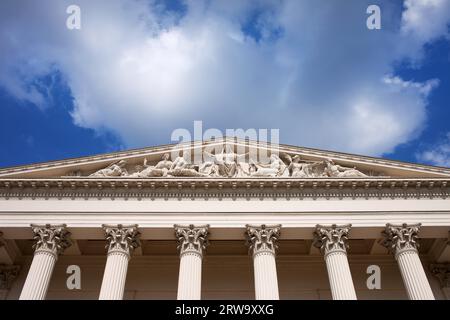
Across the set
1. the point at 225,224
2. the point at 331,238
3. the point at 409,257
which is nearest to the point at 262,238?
the point at 225,224

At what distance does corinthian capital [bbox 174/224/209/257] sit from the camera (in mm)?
19062

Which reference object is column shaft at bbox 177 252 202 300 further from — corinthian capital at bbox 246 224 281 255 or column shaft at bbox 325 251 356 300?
column shaft at bbox 325 251 356 300

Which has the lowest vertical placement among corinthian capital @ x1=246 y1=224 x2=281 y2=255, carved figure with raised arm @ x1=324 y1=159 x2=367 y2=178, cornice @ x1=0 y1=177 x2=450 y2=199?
corinthian capital @ x1=246 y1=224 x2=281 y2=255

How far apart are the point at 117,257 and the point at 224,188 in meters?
5.71

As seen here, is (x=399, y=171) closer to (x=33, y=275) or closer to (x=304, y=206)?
(x=304, y=206)

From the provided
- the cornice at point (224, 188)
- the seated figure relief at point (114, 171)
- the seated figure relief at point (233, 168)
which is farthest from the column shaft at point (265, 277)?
the seated figure relief at point (114, 171)

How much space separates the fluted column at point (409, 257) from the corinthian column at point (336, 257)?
77.3 inches

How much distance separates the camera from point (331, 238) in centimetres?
1938

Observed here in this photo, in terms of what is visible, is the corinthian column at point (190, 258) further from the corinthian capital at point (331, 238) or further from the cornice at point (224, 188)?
the corinthian capital at point (331, 238)

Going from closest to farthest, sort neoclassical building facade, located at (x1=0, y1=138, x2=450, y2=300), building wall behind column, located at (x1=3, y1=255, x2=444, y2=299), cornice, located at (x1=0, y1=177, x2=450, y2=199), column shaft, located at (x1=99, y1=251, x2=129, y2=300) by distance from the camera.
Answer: column shaft, located at (x1=99, y1=251, x2=129, y2=300)
neoclassical building facade, located at (x1=0, y1=138, x2=450, y2=300)
cornice, located at (x1=0, y1=177, x2=450, y2=199)
building wall behind column, located at (x1=3, y1=255, x2=444, y2=299)

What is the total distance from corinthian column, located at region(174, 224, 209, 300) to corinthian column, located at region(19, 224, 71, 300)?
16.7 ft

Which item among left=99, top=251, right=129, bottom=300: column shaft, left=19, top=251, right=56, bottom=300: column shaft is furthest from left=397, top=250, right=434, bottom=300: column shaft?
left=19, top=251, right=56, bottom=300: column shaft

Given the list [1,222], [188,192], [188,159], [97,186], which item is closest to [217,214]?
[188,192]

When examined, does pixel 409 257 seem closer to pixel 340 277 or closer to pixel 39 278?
pixel 340 277
